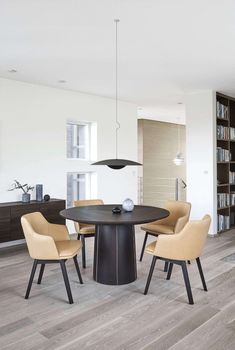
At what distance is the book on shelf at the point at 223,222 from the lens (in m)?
5.99

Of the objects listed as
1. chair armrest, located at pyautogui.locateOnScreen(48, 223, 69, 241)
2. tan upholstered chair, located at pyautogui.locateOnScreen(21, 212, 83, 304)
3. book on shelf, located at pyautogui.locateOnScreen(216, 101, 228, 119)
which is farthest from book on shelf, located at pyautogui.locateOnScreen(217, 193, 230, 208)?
tan upholstered chair, located at pyautogui.locateOnScreen(21, 212, 83, 304)

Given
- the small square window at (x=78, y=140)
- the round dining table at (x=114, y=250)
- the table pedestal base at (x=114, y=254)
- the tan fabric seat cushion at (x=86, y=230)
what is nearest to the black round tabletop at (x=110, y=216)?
the round dining table at (x=114, y=250)

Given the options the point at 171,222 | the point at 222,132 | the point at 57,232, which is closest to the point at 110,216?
the point at 57,232

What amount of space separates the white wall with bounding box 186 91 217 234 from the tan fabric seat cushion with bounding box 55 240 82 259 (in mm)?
3202

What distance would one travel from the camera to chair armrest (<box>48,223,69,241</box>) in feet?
11.8

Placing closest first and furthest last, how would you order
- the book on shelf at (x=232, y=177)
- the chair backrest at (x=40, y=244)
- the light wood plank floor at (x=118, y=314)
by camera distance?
the light wood plank floor at (x=118, y=314), the chair backrest at (x=40, y=244), the book on shelf at (x=232, y=177)

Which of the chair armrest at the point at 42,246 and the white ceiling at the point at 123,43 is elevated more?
the white ceiling at the point at 123,43

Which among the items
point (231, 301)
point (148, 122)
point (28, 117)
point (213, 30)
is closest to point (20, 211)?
point (28, 117)

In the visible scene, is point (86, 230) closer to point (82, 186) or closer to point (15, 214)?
point (15, 214)

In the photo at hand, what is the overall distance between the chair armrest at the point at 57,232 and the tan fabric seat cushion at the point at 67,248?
0.15 m

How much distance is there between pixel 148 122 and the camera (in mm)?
8914

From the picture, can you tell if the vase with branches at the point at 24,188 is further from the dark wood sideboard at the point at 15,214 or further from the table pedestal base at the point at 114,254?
the table pedestal base at the point at 114,254

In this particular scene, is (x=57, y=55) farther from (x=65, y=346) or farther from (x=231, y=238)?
(x=231, y=238)

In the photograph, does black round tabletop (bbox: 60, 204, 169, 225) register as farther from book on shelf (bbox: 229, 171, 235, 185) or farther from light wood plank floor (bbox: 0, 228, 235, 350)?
book on shelf (bbox: 229, 171, 235, 185)
